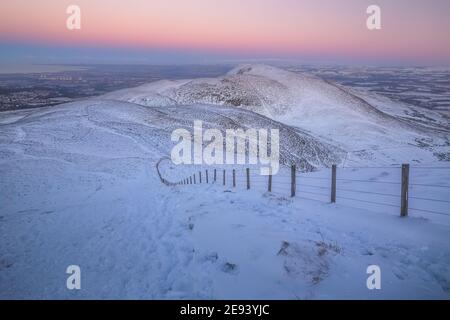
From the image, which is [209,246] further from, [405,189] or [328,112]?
[328,112]

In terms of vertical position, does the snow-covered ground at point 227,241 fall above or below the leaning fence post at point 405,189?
below

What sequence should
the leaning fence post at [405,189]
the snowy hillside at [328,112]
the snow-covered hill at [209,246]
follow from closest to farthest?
the snow-covered hill at [209,246] → the leaning fence post at [405,189] → the snowy hillside at [328,112]

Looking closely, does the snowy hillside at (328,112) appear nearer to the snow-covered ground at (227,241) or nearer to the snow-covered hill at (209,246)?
the snow-covered ground at (227,241)

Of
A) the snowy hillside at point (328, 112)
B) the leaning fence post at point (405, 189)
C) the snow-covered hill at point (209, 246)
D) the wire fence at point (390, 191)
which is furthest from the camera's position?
the snowy hillside at point (328, 112)

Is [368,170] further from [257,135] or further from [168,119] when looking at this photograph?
[168,119]

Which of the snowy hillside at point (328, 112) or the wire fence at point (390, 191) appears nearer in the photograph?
the wire fence at point (390, 191)

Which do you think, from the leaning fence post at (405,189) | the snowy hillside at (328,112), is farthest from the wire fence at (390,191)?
the snowy hillside at (328,112)

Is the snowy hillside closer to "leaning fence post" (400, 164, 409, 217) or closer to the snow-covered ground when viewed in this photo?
the snow-covered ground

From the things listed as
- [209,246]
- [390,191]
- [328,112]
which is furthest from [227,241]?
[328,112]
